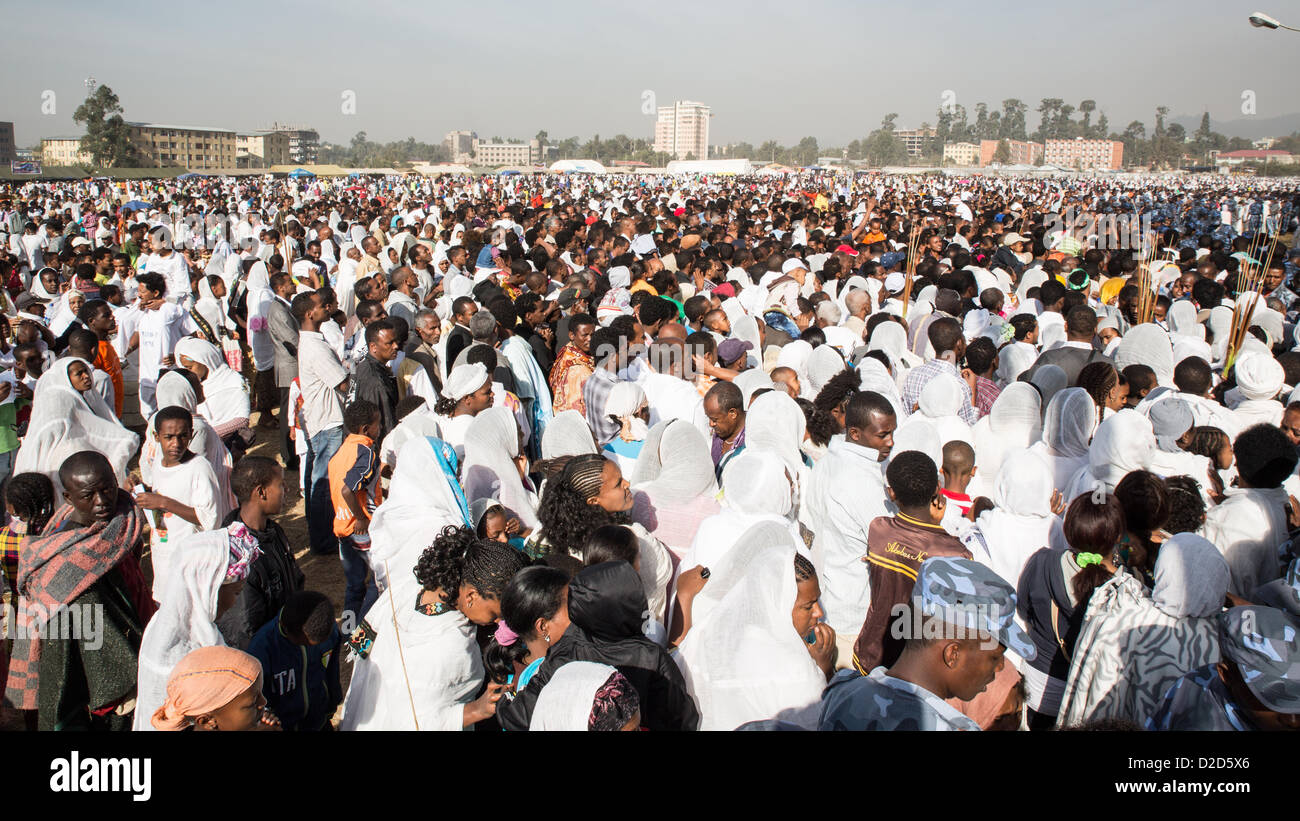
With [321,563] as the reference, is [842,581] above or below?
above

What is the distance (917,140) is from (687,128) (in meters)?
45.1

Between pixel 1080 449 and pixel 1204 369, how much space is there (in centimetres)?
129

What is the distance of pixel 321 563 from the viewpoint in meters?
5.45

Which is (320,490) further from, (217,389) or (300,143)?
(300,143)

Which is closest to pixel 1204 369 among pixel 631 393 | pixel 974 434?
pixel 974 434

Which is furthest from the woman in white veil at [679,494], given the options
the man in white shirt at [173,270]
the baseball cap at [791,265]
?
the man in white shirt at [173,270]

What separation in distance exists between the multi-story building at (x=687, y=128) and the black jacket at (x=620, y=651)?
10279cm

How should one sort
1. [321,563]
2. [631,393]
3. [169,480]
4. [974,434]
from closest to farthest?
[169,480]
[631,393]
[974,434]
[321,563]

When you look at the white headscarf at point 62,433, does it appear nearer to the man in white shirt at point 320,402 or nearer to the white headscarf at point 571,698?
the man in white shirt at point 320,402

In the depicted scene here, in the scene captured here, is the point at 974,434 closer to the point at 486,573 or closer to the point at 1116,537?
the point at 1116,537

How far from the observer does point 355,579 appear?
4.33 metres

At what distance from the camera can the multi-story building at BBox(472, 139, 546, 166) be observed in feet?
354

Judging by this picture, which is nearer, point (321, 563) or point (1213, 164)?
point (321, 563)

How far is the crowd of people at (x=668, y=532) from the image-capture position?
86.7 inches
